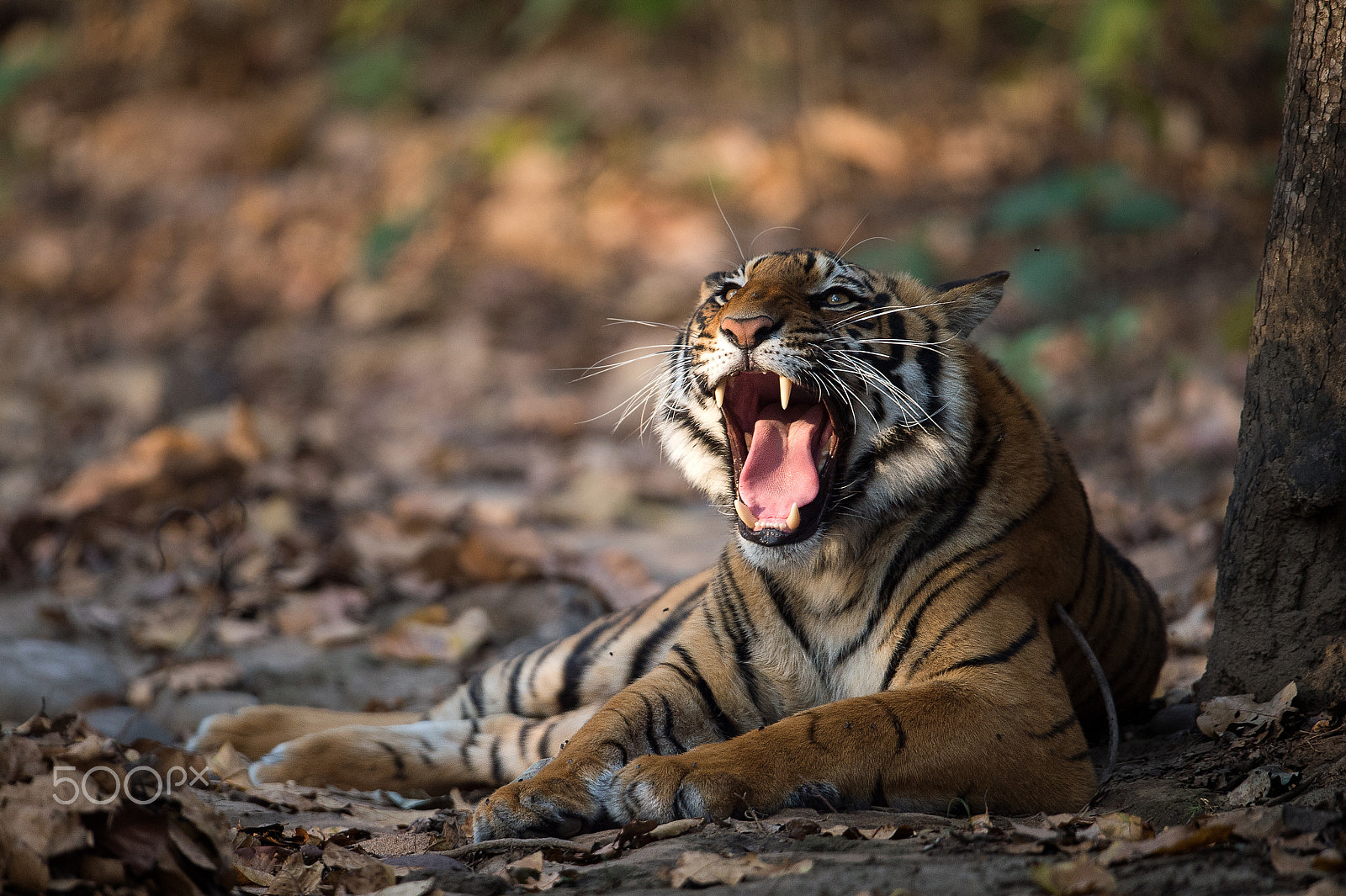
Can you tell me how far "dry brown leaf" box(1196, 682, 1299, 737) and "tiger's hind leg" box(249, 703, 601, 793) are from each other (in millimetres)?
1537

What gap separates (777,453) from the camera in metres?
2.75

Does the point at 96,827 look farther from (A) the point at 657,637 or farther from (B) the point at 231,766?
(A) the point at 657,637

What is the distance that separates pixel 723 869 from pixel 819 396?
43.5 inches

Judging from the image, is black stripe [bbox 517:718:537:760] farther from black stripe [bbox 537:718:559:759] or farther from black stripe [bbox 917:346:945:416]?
black stripe [bbox 917:346:945:416]

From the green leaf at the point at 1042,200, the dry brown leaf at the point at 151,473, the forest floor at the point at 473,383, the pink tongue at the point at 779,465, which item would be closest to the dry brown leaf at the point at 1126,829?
the forest floor at the point at 473,383

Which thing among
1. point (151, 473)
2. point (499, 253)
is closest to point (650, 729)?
point (151, 473)

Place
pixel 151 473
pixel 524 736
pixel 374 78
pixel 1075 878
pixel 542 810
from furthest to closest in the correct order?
pixel 374 78 < pixel 151 473 < pixel 524 736 < pixel 542 810 < pixel 1075 878

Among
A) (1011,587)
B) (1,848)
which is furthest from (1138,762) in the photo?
(1,848)

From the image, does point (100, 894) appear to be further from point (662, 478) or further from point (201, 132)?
point (201, 132)

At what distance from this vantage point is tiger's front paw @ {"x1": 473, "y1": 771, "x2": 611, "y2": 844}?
7.32 ft

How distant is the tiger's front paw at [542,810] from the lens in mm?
2230

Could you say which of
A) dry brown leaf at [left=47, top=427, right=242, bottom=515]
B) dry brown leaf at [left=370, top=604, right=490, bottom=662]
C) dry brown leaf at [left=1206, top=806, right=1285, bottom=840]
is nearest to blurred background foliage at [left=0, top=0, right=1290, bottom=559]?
dry brown leaf at [left=47, top=427, right=242, bottom=515]

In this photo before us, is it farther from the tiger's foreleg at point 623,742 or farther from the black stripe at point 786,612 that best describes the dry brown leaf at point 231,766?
the black stripe at point 786,612

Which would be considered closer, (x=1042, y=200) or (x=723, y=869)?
(x=723, y=869)
